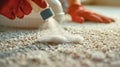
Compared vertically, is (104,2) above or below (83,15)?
above

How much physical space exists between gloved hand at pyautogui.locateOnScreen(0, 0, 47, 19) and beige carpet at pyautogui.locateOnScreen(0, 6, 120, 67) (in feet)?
0.30

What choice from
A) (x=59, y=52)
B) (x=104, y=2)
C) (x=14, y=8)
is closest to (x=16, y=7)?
(x=14, y=8)

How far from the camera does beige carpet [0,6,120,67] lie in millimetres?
599

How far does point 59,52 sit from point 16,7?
37cm

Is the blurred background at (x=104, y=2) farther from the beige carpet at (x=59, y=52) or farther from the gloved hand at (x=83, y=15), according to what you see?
the beige carpet at (x=59, y=52)

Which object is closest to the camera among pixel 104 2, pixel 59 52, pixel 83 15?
pixel 59 52

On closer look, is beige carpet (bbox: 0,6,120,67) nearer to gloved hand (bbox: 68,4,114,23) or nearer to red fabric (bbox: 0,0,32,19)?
red fabric (bbox: 0,0,32,19)

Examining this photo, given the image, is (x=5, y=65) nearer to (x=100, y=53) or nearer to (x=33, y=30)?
(x=100, y=53)

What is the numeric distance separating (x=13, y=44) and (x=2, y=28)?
284 millimetres

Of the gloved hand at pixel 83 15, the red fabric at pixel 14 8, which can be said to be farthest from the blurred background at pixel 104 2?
the red fabric at pixel 14 8

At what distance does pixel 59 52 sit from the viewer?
69cm

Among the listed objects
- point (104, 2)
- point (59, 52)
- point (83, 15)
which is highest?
point (104, 2)

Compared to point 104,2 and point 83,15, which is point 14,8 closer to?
point 83,15

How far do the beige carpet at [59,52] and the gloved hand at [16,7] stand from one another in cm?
9
